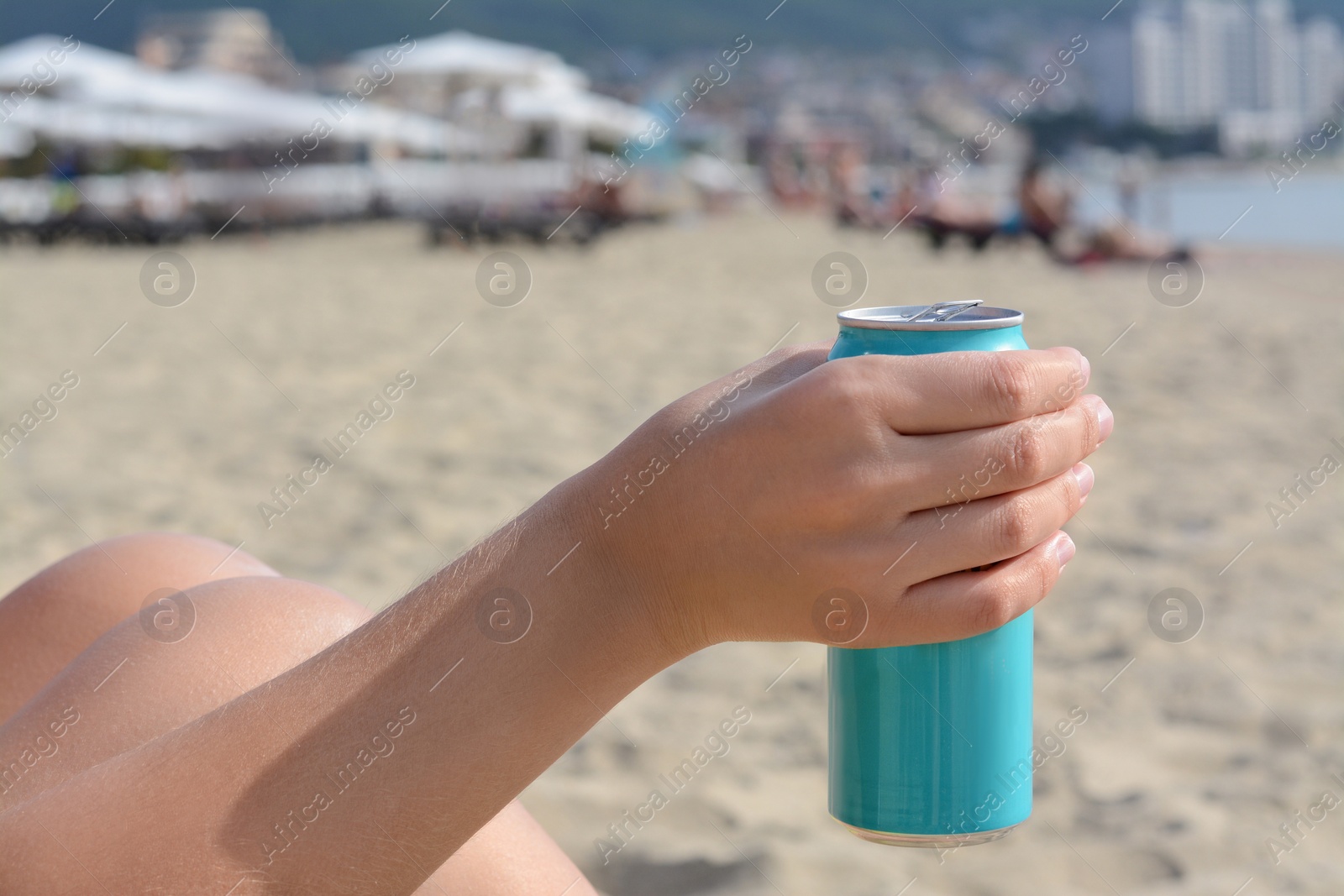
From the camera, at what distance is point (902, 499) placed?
74cm

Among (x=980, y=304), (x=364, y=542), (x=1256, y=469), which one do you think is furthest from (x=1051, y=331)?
(x=980, y=304)

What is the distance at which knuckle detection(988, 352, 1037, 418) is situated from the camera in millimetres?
745

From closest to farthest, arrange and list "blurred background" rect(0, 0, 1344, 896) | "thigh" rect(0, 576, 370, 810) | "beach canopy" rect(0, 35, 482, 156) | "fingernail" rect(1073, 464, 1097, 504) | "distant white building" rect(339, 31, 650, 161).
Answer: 1. "fingernail" rect(1073, 464, 1097, 504)
2. "thigh" rect(0, 576, 370, 810)
3. "blurred background" rect(0, 0, 1344, 896)
4. "beach canopy" rect(0, 35, 482, 156)
5. "distant white building" rect(339, 31, 650, 161)

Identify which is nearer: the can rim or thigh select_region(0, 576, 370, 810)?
the can rim

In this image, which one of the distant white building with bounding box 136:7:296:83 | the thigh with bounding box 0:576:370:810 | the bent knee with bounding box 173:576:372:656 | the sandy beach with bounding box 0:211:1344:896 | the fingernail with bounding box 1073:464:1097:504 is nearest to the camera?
the fingernail with bounding box 1073:464:1097:504

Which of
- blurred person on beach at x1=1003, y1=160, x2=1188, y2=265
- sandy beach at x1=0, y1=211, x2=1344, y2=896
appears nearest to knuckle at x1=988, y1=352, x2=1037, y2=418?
sandy beach at x1=0, y1=211, x2=1344, y2=896

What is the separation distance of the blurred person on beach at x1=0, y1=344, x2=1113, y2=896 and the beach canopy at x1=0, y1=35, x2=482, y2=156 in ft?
52.4

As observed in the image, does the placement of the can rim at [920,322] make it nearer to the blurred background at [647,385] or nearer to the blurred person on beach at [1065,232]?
the blurred background at [647,385]

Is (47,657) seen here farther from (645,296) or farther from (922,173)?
(922,173)

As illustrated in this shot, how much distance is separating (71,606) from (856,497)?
1.04 m

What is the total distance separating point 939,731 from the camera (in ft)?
3.05

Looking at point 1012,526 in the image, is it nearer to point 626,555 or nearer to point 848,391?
point 848,391

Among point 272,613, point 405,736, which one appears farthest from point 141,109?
point 405,736

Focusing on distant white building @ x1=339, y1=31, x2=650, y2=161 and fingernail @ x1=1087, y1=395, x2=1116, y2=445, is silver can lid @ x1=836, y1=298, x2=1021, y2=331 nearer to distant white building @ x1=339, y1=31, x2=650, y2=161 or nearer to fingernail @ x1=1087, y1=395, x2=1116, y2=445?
fingernail @ x1=1087, y1=395, x2=1116, y2=445
